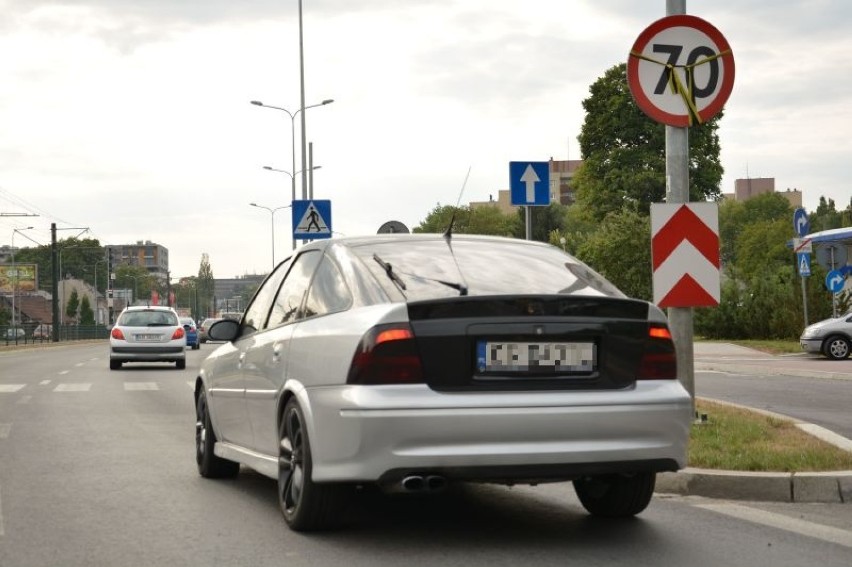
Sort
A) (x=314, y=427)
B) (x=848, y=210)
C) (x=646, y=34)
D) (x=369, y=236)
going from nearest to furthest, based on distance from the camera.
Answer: (x=314, y=427) → (x=369, y=236) → (x=646, y=34) → (x=848, y=210)

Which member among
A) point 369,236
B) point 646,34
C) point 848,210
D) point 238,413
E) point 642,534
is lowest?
point 642,534

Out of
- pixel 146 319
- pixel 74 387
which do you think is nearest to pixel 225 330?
pixel 74 387

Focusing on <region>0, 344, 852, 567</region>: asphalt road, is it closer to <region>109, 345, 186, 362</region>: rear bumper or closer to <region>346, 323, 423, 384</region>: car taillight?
<region>346, 323, 423, 384</region>: car taillight

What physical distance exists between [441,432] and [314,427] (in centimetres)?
73

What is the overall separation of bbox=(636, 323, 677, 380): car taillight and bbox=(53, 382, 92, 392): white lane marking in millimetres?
16431

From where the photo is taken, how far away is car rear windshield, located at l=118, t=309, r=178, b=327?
3134cm

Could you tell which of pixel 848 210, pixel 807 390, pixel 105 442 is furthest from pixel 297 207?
pixel 848 210

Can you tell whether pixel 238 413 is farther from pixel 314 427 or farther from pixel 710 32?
pixel 710 32

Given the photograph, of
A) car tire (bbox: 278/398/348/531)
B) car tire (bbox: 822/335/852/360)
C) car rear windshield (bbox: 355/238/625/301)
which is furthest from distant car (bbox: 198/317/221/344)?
car tire (bbox: 822/335/852/360)

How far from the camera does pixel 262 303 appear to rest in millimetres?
8680

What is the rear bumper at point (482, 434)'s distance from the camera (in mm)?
6145

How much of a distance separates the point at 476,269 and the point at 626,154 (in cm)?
5646

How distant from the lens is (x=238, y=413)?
838cm

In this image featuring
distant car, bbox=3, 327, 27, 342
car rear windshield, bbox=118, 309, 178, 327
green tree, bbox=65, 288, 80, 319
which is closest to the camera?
car rear windshield, bbox=118, 309, 178, 327
